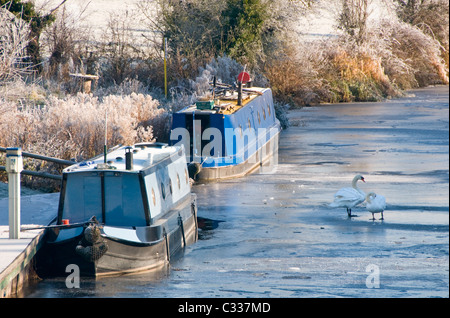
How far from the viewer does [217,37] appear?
122ft

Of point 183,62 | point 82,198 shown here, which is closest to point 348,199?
point 82,198

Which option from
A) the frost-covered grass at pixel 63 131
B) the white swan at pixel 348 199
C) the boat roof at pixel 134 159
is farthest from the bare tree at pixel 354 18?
the boat roof at pixel 134 159

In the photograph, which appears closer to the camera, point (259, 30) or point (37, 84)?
point (37, 84)

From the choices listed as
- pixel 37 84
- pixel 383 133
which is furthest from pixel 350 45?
pixel 37 84

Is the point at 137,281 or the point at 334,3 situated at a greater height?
the point at 334,3

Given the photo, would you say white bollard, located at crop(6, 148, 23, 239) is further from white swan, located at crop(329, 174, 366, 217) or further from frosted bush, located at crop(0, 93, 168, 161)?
white swan, located at crop(329, 174, 366, 217)

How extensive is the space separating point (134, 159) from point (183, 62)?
2101 centimetres

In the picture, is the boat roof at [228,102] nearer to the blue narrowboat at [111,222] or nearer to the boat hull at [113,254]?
the blue narrowboat at [111,222]

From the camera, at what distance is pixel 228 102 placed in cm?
2492

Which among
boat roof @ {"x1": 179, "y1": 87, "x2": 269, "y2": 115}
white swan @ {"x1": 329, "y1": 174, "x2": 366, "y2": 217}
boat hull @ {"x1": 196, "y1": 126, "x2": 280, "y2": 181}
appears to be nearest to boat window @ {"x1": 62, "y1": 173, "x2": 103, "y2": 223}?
white swan @ {"x1": 329, "y1": 174, "x2": 366, "y2": 217}

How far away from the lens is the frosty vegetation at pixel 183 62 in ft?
72.5

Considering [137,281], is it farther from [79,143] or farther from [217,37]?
[217,37]
